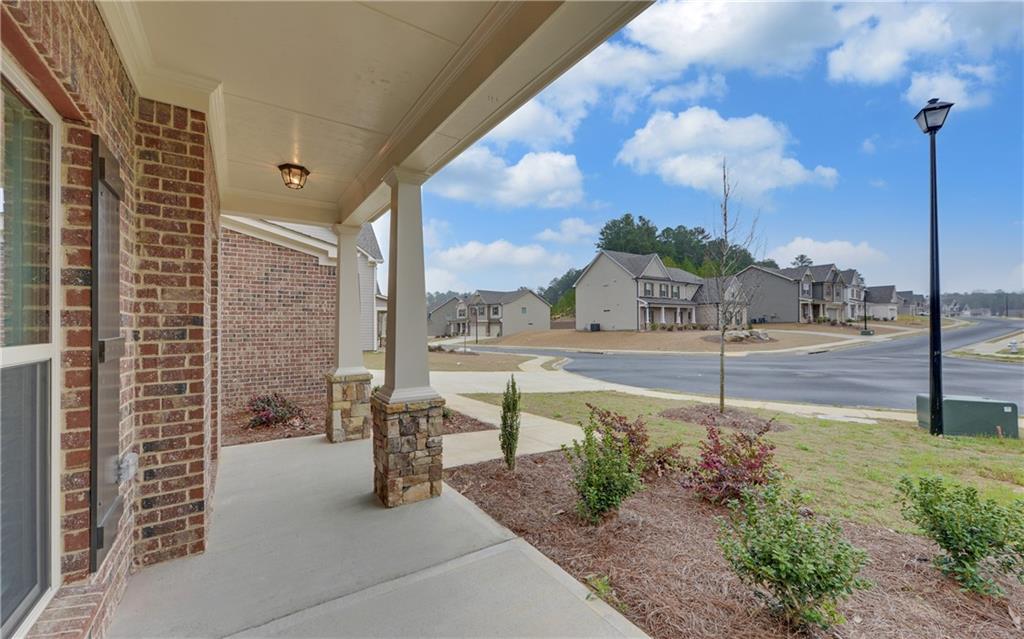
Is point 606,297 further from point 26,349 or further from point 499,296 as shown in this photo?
point 26,349

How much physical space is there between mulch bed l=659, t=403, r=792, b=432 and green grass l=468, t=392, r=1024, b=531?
0.86ft

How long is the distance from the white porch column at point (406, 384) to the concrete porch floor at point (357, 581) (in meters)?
0.22

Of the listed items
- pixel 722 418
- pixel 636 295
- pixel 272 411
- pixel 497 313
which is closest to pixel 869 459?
pixel 722 418

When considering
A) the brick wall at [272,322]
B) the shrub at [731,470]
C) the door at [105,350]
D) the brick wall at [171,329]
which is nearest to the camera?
the door at [105,350]

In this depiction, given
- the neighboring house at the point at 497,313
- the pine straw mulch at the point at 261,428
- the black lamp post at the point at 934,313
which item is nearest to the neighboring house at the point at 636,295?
the neighboring house at the point at 497,313

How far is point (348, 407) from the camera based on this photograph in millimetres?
5625

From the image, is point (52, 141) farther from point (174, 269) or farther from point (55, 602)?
point (55, 602)

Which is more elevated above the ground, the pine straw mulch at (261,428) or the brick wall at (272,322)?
the brick wall at (272,322)

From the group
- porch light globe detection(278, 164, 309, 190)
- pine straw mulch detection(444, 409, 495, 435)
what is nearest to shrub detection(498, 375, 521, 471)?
pine straw mulch detection(444, 409, 495, 435)

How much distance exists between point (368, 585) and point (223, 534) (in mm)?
1480

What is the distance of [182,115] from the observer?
277 cm

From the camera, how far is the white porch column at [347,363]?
18.2 ft

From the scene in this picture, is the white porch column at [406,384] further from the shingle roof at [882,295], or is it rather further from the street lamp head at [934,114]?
the shingle roof at [882,295]

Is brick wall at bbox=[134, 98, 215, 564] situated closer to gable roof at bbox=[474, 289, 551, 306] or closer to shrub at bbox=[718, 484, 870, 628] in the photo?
shrub at bbox=[718, 484, 870, 628]
